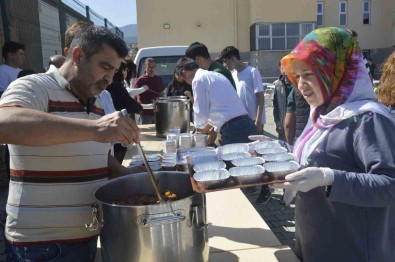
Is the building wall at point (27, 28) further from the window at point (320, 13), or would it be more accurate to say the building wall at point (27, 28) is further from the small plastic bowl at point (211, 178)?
the window at point (320, 13)

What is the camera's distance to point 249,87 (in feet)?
14.6

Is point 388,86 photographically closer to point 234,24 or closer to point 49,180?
point 49,180

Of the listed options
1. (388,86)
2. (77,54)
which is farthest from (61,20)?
(77,54)

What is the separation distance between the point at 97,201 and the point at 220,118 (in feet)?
7.58

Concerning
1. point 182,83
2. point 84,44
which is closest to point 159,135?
point 182,83

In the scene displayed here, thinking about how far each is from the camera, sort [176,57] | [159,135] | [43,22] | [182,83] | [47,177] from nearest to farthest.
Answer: [47,177], [159,135], [182,83], [176,57], [43,22]

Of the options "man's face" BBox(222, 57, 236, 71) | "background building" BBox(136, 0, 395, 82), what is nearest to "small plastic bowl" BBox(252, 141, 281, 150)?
"man's face" BBox(222, 57, 236, 71)

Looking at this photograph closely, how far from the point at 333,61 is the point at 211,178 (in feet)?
1.96

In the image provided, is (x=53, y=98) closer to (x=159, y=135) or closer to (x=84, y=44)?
(x=84, y=44)

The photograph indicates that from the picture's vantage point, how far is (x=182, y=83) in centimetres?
449

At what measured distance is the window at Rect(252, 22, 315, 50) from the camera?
63.4 feet

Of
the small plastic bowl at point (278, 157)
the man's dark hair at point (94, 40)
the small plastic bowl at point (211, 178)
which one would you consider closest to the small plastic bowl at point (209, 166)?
the small plastic bowl at point (211, 178)

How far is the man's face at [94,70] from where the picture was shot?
126cm

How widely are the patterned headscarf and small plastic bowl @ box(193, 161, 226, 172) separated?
1.27 ft
